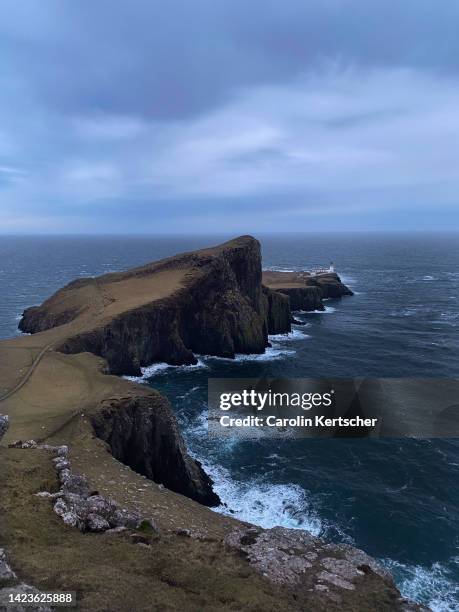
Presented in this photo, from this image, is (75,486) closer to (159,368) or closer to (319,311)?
(159,368)

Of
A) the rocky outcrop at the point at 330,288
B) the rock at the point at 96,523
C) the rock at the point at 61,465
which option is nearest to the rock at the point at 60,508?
the rock at the point at 96,523

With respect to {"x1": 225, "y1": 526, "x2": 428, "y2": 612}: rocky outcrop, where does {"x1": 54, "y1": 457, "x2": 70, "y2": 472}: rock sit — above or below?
above

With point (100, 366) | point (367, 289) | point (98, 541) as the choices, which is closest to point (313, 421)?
Answer: point (100, 366)

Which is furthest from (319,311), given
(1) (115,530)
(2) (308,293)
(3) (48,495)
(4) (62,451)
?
(1) (115,530)

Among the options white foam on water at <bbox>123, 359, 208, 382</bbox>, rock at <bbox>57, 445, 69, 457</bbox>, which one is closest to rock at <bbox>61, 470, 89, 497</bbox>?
rock at <bbox>57, 445, 69, 457</bbox>

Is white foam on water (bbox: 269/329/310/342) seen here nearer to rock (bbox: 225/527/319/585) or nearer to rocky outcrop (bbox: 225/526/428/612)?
rock (bbox: 225/527/319/585)

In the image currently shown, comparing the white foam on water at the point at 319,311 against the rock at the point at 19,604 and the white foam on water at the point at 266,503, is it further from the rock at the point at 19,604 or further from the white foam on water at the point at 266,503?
the rock at the point at 19,604

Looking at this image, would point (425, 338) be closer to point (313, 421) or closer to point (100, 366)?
point (313, 421)
